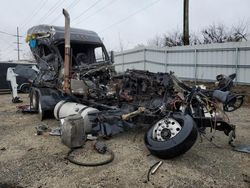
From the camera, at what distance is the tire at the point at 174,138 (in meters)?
3.72

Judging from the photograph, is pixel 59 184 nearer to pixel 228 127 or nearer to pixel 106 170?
pixel 106 170

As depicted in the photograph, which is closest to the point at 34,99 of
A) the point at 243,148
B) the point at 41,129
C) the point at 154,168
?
the point at 41,129

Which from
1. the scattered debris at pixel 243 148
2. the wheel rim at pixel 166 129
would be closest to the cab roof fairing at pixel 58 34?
the wheel rim at pixel 166 129

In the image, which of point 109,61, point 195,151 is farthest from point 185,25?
point 195,151

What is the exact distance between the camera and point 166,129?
412 cm

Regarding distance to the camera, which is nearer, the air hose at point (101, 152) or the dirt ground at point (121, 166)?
the dirt ground at point (121, 166)

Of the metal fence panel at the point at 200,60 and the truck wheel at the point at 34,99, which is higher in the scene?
the metal fence panel at the point at 200,60

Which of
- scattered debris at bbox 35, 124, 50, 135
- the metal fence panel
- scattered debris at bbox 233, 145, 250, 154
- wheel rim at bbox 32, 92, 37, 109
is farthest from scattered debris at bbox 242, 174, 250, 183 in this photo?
the metal fence panel

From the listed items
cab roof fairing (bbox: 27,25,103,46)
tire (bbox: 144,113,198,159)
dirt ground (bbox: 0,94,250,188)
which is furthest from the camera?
cab roof fairing (bbox: 27,25,103,46)

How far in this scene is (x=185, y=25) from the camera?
46.6 ft

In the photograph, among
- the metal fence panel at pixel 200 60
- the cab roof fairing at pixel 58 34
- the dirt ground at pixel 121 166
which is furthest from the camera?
the metal fence panel at pixel 200 60

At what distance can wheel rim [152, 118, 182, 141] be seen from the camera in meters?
4.04

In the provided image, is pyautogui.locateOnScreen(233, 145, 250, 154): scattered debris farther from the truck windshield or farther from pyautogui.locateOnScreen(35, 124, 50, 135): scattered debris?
the truck windshield

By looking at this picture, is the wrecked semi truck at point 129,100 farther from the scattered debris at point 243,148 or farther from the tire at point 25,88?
the tire at point 25,88
